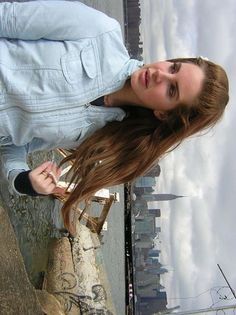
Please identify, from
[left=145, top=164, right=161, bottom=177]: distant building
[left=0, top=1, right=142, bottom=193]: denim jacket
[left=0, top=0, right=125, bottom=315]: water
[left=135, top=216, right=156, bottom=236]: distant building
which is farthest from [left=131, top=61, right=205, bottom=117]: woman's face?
[left=135, top=216, right=156, bottom=236]: distant building

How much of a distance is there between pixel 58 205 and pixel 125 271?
37.7 ft

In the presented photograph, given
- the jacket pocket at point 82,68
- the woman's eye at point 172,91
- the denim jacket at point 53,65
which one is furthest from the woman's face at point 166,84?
the jacket pocket at point 82,68

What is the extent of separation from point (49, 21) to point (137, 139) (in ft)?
2.67

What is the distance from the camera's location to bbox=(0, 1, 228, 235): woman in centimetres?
230

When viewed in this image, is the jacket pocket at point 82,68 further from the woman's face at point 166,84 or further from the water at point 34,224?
the water at point 34,224

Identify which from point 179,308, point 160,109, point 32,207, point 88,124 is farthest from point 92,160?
point 179,308

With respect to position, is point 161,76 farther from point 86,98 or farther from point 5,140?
point 5,140

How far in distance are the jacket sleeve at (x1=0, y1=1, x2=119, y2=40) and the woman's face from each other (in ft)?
1.15

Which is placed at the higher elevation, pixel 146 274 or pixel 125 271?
pixel 125 271

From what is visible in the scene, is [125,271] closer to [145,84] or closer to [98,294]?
[98,294]

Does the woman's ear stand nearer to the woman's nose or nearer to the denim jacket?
the woman's nose

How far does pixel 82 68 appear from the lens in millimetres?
2352

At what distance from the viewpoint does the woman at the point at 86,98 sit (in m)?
2.30

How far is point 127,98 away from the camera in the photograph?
105 inches
